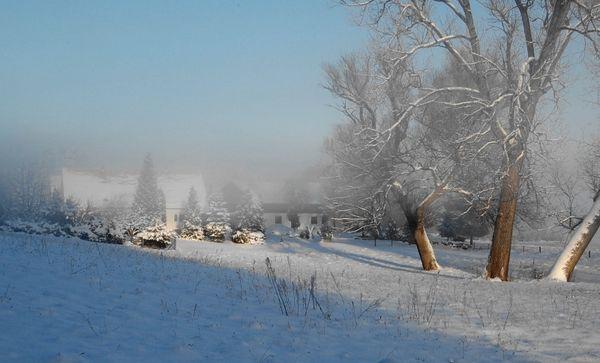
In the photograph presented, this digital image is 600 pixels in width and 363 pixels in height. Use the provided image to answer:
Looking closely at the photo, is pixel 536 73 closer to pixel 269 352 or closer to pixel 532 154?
pixel 532 154

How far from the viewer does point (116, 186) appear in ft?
234

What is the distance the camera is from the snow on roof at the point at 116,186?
66.8 m

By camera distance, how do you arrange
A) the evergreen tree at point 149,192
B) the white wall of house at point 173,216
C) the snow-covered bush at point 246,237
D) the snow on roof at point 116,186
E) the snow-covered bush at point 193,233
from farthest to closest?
1. the white wall of house at point 173,216
2. the snow on roof at point 116,186
3. the evergreen tree at point 149,192
4. the snow-covered bush at point 193,233
5. the snow-covered bush at point 246,237

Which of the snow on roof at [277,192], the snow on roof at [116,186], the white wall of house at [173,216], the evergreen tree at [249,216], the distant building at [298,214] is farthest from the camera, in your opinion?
the snow on roof at [277,192]

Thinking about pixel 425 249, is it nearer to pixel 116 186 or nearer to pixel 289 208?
pixel 116 186

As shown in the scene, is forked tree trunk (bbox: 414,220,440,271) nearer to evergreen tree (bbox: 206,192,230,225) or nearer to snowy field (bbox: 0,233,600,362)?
snowy field (bbox: 0,233,600,362)

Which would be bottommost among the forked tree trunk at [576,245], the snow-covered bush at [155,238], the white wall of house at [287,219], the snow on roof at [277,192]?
the snow-covered bush at [155,238]

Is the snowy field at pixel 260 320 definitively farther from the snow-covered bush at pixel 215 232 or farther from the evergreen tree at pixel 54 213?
the evergreen tree at pixel 54 213

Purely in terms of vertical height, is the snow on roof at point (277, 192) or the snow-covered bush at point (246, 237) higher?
the snow on roof at point (277, 192)

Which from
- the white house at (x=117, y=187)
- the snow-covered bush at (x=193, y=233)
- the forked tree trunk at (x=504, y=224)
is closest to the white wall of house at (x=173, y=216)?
the white house at (x=117, y=187)

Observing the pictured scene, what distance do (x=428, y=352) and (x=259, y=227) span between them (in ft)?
148

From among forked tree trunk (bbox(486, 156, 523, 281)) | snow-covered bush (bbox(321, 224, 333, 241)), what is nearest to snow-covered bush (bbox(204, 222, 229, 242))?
snow-covered bush (bbox(321, 224, 333, 241))

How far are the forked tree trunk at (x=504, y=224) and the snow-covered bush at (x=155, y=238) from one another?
67.7 feet

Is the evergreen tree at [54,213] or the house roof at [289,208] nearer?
the evergreen tree at [54,213]
